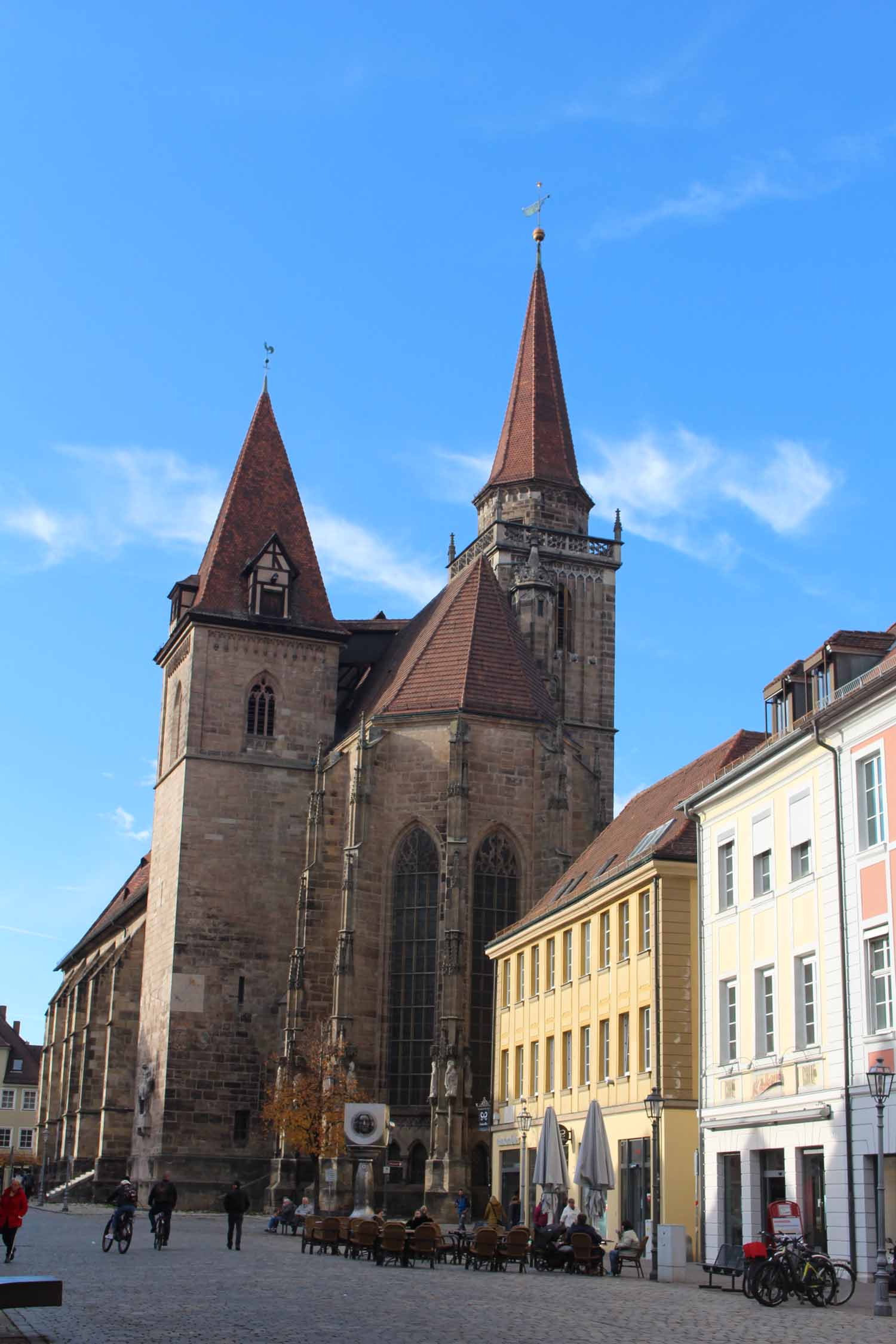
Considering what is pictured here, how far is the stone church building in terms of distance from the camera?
46938 mm

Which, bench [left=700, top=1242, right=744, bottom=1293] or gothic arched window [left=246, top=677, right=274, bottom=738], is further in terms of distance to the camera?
gothic arched window [left=246, top=677, right=274, bottom=738]

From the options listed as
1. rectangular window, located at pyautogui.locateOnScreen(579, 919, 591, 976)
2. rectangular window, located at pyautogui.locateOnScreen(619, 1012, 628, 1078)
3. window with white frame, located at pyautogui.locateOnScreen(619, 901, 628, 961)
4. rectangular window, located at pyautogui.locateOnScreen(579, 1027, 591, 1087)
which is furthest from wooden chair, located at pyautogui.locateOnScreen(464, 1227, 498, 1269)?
rectangular window, located at pyautogui.locateOnScreen(579, 919, 591, 976)

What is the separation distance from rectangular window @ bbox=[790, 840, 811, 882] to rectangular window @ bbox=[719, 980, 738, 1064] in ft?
9.58

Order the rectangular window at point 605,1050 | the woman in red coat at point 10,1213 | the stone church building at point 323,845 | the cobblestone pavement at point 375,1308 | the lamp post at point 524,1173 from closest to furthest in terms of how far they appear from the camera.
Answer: the cobblestone pavement at point 375,1308 → the woman in red coat at point 10,1213 → the rectangular window at point 605,1050 → the lamp post at point 524,1173 → the stone church building at point 323,845

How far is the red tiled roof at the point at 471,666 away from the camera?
50281mm

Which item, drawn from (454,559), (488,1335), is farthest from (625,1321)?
(454,559)

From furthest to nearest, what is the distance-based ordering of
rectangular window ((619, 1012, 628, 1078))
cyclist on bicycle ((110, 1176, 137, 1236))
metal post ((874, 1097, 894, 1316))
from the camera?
1. rectangular window ((619, 1012, 628, 1078))
2. cyclist on bicycle ((110, 1176, 137, 1236))
3. metal post ((874, 1097, 894, 1316))

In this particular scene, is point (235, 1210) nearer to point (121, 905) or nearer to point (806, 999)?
point (806, 999)

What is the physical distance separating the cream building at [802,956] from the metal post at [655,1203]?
85cm

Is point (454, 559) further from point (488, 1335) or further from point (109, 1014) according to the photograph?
point (488, 1335)

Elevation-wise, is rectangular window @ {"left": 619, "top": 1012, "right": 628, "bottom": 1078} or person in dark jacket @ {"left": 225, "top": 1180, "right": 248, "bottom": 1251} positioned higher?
rectangular window @ {"left": 619, "top": 1012, "right": 628, "bottom": 1078}

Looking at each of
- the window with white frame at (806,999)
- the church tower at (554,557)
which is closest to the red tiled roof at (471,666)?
the church tower at (554,557)

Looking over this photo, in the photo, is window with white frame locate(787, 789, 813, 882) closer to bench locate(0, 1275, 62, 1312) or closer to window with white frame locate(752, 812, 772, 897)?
window with white frame locate(752, 812, 772, 897)

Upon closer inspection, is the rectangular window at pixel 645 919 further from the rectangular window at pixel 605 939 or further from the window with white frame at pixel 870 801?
the window with white frame at pixel 870 801
